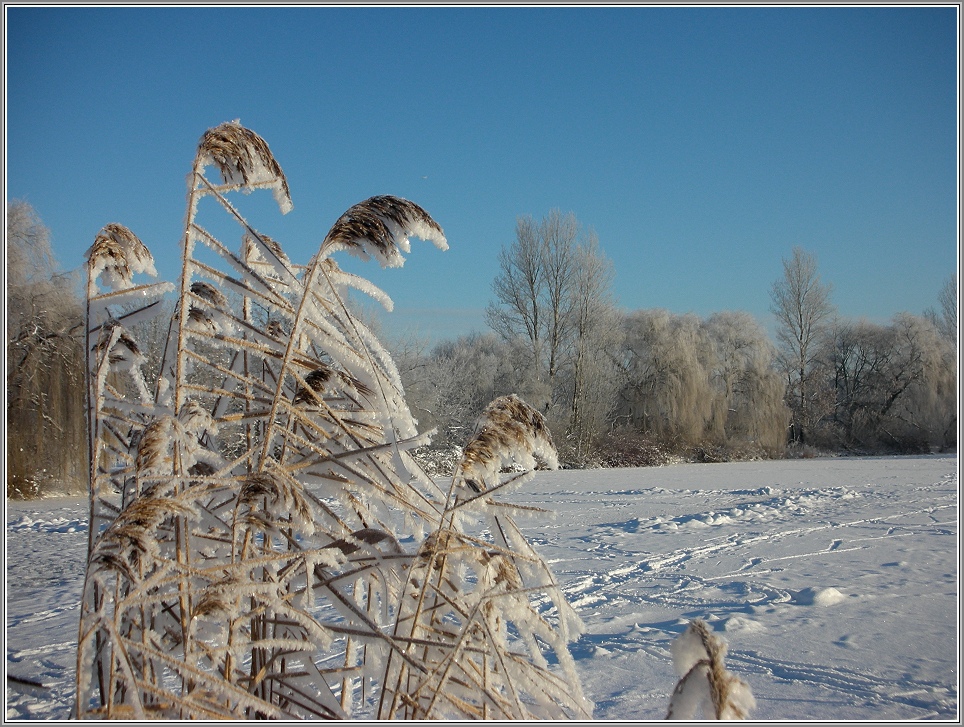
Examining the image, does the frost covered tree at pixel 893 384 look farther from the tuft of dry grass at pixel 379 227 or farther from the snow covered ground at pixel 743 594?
the tuft of dry grass at pixel 379 227

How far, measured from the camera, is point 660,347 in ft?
68.0

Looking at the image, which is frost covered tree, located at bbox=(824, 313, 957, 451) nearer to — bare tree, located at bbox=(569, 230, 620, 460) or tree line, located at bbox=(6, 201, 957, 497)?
tree line, located at bbox=(6, 201, 957, 497)

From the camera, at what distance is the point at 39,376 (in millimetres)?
9453

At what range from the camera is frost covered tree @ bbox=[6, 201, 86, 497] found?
9320mm

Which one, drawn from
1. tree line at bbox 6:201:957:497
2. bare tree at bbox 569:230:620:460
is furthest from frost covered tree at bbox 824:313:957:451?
bare tree at bbox 569:230:620:460

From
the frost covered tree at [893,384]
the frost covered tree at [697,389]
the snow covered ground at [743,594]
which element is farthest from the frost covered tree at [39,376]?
the frost covered tree at [893,384]

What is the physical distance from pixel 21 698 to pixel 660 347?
1957 centimetres

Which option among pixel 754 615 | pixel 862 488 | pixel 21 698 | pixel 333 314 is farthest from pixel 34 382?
pixel 862 488

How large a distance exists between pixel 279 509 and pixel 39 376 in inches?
405

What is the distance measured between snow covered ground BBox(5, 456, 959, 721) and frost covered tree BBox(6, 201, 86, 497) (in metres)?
0.85

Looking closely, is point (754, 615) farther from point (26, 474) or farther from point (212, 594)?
point (26, 474)

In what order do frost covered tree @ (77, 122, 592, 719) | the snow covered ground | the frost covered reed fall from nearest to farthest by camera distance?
1. the frost covered reed
2. frost covered tree @ (77, 122, 592, 719)
3. the snow covered ground

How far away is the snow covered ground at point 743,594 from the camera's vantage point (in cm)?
282

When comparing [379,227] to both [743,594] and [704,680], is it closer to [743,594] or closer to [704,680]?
[704,680]
